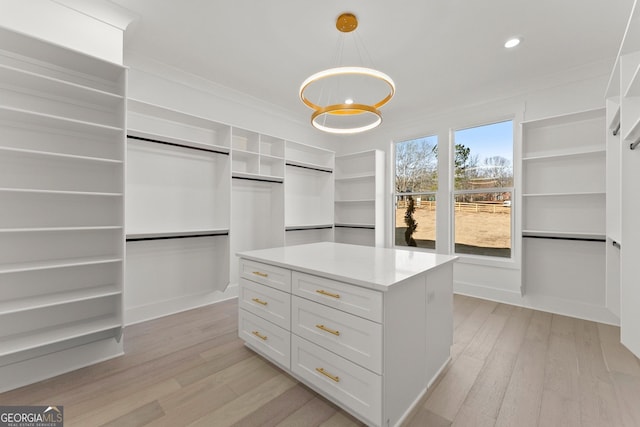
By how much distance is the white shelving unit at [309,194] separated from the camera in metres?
4.64

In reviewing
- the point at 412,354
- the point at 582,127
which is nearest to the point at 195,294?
the point at 412,354

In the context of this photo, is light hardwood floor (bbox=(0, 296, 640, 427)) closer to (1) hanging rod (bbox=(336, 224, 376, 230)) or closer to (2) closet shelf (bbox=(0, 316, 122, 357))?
(2) closet shelf (bbox=(0, 316, 122, 357))

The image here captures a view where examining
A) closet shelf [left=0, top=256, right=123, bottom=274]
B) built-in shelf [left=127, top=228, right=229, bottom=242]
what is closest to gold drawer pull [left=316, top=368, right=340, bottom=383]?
closet shelf [left=0, top=256, right=123, bottom=274]

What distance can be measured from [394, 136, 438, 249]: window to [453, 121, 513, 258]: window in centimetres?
37

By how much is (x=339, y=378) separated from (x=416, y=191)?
144 inches

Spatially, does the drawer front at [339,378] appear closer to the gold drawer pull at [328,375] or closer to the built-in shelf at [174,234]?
the gold drawer pull at [328,375]

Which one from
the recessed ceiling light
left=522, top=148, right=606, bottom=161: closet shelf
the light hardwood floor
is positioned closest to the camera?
the light hardwood floor

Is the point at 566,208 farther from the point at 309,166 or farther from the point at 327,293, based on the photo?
the point at 309,166

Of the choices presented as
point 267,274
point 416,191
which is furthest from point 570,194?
point 267,274

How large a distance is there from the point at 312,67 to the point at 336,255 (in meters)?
2.26

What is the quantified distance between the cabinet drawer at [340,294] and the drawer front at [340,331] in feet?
0.12

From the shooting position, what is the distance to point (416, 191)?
464 centimetres

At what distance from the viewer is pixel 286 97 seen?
4.00 metres

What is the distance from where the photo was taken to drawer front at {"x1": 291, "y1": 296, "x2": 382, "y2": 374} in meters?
1.45
